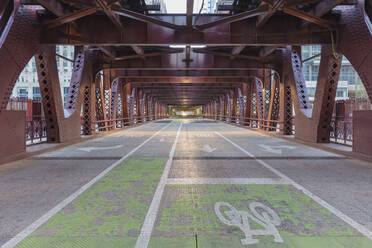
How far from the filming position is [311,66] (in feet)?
226

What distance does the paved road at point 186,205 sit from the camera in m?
3.64

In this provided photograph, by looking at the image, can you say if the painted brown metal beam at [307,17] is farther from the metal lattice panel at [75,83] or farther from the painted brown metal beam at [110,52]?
the metal lattice panel at [75,83]

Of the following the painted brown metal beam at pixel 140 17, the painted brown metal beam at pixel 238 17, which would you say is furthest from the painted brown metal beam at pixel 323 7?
the painted brown metal beam at pixel 140 17

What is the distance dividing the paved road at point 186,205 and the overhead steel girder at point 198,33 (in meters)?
6.22

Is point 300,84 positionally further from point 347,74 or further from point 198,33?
point 347,74

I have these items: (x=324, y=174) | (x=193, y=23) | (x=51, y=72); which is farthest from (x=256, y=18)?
(x=51, y=72)

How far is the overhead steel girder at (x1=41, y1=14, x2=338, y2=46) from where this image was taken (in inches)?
482

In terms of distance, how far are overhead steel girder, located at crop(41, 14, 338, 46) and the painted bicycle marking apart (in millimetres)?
9197

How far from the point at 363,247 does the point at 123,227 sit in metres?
3.18

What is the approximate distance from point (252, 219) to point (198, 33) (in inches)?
387

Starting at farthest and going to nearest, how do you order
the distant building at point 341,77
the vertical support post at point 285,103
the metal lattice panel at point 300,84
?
the distant building at point 341,77 → the vertical support post at point 285,103 → the metal lattice panel at point 300,84

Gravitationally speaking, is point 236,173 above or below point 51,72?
below

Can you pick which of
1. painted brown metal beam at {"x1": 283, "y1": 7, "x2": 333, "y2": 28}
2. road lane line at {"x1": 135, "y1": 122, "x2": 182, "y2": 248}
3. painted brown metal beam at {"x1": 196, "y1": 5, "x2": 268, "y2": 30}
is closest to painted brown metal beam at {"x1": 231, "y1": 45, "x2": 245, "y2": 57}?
painted brown metal beam at {"x1": 196, "y1": 5, "x2": 268, "y2": 30}

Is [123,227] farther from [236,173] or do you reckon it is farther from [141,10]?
[141,10]
